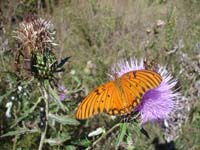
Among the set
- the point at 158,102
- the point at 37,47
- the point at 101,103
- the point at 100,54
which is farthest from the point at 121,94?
the point at 100,54

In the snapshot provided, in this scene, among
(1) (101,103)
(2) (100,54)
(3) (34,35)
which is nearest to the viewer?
(1) (101,103)

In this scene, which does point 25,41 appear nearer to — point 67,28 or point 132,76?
point 132,76

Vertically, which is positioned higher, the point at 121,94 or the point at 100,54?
the point at 100,54

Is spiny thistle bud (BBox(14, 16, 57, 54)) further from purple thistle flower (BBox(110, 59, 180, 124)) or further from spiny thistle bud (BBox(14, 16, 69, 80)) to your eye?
purple thistle flower (BBox(110, 59, 180, 124))

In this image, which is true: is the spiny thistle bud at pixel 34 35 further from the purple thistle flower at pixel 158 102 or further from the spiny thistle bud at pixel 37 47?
the purple thistle flower at pixel 158 102

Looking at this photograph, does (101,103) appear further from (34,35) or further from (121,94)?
(34,35)

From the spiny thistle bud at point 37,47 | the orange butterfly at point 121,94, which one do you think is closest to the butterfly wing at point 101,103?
the orange butterfly at point 121,94

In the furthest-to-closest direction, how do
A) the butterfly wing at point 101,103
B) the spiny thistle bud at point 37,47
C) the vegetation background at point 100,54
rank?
the vegetation background at point 100,54, the spiny thistle bud at point 37,47, the butterfly wing at point 101,103

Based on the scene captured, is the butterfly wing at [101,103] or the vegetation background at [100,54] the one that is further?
the vegetation background at [100,54]
